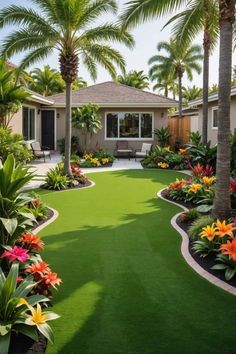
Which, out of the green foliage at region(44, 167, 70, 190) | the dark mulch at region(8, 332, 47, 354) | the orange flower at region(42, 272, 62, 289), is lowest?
the dark mulch at region(8, 332, 47, 354)

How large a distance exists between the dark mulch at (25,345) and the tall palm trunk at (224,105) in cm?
427

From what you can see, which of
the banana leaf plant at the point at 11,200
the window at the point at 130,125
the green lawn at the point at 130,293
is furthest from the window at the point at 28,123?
the banana leaf plant at the point at 11,200

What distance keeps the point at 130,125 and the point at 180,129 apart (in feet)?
10.4

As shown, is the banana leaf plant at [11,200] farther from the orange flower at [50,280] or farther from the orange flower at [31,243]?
the orange flower at [50,280]

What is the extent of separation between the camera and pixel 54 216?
30.7 ft

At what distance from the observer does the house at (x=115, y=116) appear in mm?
24125

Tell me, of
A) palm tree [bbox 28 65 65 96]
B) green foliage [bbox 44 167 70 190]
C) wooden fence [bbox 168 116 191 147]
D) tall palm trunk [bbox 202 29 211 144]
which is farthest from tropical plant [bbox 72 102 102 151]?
palm tree [bbox 28 65 65 96]

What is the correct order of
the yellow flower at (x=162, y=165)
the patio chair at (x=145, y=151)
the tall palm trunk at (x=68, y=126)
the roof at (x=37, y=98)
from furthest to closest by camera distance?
the patio chair at (x=145, y=151) < the roof at (x=37, y=98) < the yellow flower at (x=162, y=165) < the tall palm trunk at (x=68, y=126)

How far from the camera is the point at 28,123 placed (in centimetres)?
2236

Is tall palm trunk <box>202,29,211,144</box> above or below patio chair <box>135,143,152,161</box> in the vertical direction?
above

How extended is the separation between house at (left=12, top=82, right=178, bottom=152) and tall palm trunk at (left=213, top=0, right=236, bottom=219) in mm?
16941

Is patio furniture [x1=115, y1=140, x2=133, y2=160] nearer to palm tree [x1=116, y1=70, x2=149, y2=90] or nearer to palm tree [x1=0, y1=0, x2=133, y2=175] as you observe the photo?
palm tree [x1=0, y1=0, x2=133, y2=175]

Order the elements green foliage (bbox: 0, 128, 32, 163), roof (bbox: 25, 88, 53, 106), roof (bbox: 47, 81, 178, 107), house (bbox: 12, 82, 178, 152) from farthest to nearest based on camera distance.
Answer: house (bbox: 12, 82, 178, 152) → roof (bbox: 47, 81, 178, 107) → roof (bbox: 25, 88, 53, 106) → green foliage (bbox: 0, 128, 32, 163)

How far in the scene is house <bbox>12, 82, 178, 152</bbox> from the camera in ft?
79.2
